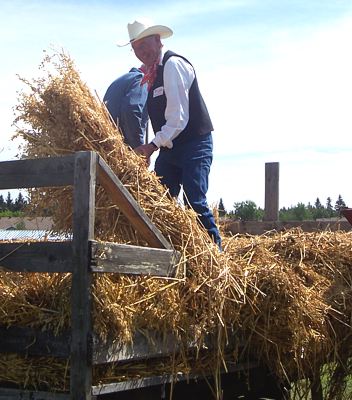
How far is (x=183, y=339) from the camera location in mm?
3641

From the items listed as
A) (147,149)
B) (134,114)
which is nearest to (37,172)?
(147,149)

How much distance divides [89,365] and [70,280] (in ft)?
1.57

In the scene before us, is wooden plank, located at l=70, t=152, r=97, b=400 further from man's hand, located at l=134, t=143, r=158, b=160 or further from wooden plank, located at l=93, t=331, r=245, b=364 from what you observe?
man's hand, located at l=134, t=143, r=158, b=160

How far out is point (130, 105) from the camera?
545 cm

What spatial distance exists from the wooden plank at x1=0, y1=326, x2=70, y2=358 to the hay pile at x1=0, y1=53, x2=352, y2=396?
0.15 feet

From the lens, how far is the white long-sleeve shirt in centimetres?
454

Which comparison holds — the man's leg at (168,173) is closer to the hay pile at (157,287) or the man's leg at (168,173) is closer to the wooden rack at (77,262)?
the hay pile at (157,287)

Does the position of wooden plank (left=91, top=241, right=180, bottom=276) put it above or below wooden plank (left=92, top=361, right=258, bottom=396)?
above

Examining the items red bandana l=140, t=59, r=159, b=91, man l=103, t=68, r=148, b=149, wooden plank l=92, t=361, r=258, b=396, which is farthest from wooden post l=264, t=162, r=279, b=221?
wooden plank l=92, t=361, r=258, b=396

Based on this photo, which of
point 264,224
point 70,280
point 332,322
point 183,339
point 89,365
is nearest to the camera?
point 89,365

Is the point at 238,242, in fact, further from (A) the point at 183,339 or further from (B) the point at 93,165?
(B) the point at 93,165

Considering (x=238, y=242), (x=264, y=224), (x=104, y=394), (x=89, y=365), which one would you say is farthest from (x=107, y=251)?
(x=264, y=224)

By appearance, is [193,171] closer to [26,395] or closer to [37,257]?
[37,257]

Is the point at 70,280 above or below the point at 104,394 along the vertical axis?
above
